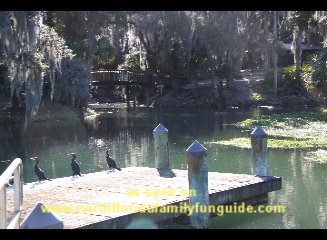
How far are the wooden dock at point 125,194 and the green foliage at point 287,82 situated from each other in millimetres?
29655

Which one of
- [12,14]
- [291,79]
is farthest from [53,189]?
[291,79]

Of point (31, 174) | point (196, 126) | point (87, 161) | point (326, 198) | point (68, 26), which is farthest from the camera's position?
point (68, 26)

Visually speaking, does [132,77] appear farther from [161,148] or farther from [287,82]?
[161,148]

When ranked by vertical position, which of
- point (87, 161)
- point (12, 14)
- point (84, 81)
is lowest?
point (87, 161)

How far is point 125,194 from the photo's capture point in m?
10.4

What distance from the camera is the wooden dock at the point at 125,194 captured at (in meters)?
8.94

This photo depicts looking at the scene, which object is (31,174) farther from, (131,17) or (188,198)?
(131,17)

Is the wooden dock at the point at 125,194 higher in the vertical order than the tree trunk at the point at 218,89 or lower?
lower

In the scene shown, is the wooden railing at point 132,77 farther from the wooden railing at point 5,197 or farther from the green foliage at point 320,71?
the wooden railing at point 5,197

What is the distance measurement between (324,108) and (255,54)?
679 inches

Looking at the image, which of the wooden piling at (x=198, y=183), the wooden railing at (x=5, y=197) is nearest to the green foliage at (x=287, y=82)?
the wooden piling at (x=198, y=183)

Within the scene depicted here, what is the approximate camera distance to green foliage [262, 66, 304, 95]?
135ft

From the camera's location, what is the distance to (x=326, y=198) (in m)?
12.7

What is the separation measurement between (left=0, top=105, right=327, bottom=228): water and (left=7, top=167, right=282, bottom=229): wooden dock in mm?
536
